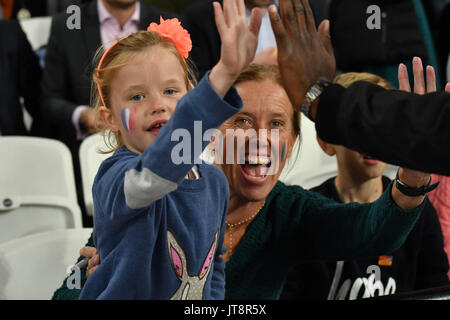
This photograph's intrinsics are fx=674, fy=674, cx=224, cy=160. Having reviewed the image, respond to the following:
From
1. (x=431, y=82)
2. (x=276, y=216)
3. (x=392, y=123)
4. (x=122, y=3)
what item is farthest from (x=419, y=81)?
(x=122, y=3)

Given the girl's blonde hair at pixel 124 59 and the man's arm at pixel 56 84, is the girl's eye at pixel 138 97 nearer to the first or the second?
the girl's blonde hair at pixel 124 59

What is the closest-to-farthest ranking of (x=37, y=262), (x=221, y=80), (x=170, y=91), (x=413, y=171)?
(x=221, y=80) < (x=170, y=91) < (x=413, y=171) < (x=37, y=262)

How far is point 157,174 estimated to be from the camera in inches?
23.9

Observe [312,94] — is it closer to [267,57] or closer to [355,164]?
[267,57]

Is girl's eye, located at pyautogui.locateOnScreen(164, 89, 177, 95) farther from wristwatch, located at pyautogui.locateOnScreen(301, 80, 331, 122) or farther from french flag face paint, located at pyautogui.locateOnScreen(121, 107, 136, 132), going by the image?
wristwatch, located at pyautogui.locateOnScreen(301, 80, 331, 122)

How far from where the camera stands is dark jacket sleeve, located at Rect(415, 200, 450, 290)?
983 mm

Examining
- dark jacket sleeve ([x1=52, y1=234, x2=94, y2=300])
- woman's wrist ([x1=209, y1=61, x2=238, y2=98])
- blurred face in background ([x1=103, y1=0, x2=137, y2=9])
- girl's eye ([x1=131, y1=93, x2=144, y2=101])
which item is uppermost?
blurred face in background ([x1=103, y1=0, x2=137, y2=9])

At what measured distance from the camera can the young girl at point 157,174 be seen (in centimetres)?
61

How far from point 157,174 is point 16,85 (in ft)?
2.34

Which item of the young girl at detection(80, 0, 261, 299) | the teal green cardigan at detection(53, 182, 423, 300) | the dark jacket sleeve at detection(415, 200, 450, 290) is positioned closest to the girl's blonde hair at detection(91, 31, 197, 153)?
the young girl at detection(80, 0, 261, 299)

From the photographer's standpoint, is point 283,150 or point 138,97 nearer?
point 138,97

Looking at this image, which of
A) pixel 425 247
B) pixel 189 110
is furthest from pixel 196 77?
pixel 425 247

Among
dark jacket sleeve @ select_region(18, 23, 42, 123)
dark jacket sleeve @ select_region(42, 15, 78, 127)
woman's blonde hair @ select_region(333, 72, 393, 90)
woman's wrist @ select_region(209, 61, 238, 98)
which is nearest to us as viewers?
woman's wrist @ select_region(209, 61, 238, 98)

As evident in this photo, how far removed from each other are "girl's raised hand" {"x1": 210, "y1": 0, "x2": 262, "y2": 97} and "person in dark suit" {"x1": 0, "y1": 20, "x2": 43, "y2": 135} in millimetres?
641
